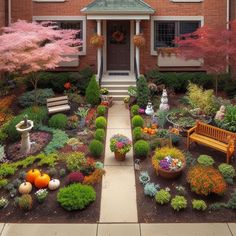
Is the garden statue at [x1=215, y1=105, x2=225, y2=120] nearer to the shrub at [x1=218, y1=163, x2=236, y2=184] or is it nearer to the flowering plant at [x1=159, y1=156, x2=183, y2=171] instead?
the shrub at [x1=218, y1=163, x2=236, y2=184]

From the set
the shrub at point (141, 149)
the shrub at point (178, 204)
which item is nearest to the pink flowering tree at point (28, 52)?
the shrub at point (141, 149)

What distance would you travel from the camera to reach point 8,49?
13.4 m

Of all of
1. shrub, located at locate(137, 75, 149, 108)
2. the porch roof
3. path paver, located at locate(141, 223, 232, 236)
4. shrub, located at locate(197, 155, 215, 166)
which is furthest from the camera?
the porch roof

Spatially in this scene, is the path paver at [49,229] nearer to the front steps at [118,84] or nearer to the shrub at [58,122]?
the shrub at [58,122]

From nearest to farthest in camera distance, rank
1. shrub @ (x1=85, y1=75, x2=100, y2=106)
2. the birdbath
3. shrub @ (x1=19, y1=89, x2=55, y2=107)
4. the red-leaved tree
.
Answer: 1. the birdbath
2. the red-leaved tree
3. shrub @ (x1=19, y1=89, x2=55, y2=107)
4. shrub @ (x1=85, y1=75, x2=100, y2=106)

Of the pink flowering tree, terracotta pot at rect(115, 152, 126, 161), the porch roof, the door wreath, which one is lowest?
terracotta pot at rect(115, 152, 126, 161)

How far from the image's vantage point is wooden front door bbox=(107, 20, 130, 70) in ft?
62.6

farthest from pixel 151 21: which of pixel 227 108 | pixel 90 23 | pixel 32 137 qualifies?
pixel 32 137

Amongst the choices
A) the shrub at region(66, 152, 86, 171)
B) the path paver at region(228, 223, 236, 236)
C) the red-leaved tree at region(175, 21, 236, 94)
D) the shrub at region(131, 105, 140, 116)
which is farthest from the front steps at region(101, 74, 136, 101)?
the path paver at region(228, 223, 236, 236)

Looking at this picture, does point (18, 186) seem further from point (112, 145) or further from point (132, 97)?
point (132, 97)

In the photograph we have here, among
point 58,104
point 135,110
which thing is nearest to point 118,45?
point 135,110

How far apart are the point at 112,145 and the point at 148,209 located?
256 centimetres

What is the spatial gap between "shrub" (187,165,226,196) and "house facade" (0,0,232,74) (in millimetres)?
9604

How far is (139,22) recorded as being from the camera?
1812 cm
